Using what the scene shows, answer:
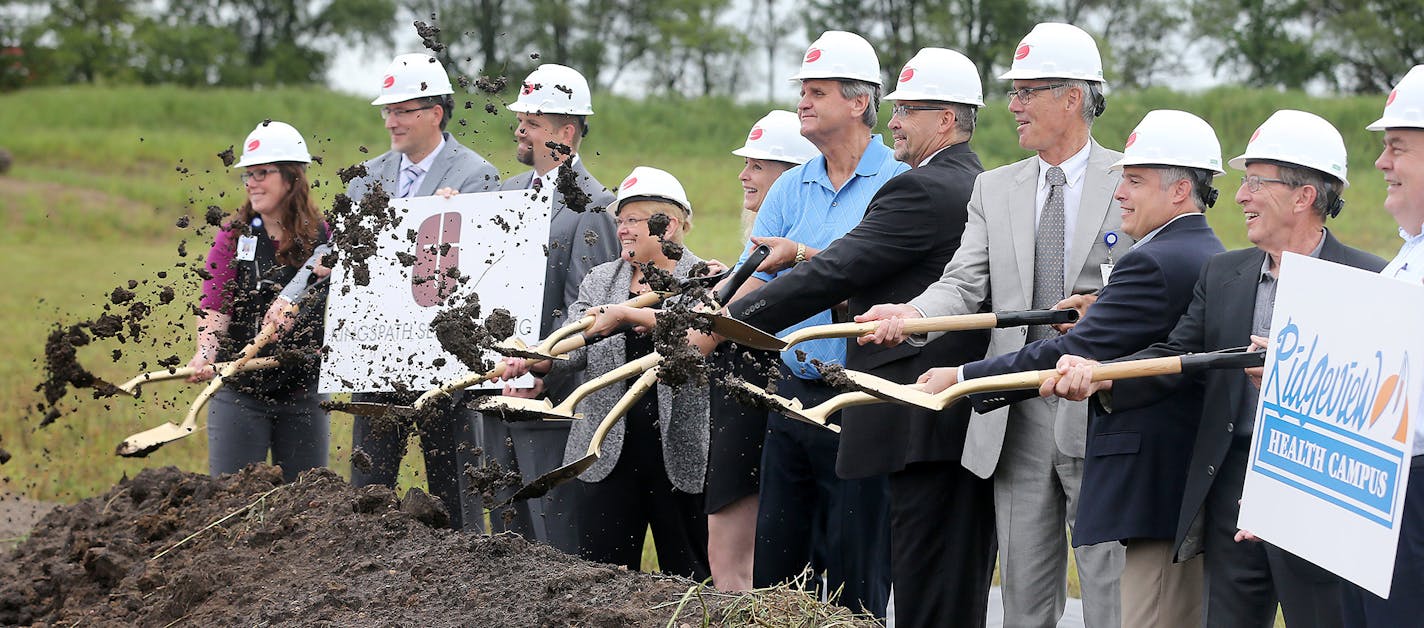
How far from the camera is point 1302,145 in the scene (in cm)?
459

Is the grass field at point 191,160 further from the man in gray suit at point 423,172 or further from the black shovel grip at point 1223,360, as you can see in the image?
the black shovel grip at point 1223,360

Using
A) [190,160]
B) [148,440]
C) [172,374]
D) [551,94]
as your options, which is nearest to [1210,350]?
[551,94]

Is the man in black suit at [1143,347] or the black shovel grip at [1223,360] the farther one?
the man in black suit at [1143,347]

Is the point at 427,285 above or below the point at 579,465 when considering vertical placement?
above

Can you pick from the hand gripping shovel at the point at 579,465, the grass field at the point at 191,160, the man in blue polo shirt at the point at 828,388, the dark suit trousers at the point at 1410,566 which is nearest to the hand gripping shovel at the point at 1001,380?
the dark suit trousers at the point at 1410,566

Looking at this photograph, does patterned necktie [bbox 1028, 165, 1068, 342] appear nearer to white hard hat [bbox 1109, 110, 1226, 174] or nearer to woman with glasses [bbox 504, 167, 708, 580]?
white hard hat [bbox 1109, 110, 1226, 174]

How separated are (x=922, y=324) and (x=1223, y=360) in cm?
106

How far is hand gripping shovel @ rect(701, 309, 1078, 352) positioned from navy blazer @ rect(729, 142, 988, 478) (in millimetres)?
374

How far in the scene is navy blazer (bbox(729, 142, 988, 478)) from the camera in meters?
5.53

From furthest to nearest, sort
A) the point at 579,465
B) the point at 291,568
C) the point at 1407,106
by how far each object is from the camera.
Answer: the point at 291,568 < the point at 579,465 < the point at 1407,106

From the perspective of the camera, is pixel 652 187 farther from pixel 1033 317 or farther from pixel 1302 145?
pixel 1302 145

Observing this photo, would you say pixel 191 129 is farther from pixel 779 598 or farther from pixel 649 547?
pixel 779 598

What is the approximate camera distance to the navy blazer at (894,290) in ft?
18.1

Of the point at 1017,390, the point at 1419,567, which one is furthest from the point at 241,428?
the point at 1419,567
